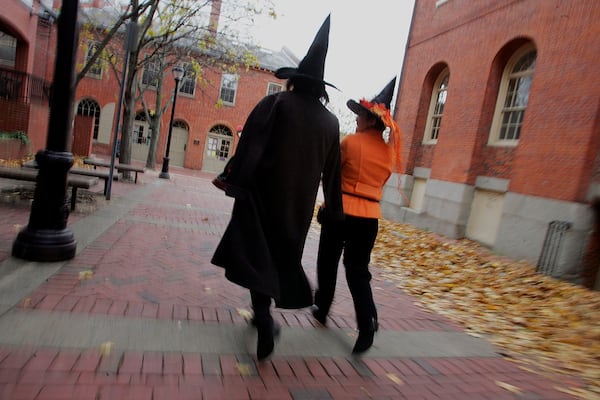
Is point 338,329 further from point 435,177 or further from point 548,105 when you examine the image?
point 435,177

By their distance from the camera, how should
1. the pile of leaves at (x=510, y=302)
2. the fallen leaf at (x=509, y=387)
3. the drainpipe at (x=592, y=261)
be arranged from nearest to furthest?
the fallen leaf at (x=509, y=387)
the pile of leaves at (x=510, y=302)
the drainpipe at (x=592, y=261)

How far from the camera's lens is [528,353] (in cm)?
360

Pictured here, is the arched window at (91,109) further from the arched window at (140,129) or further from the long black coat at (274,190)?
the long black coat at (274,190)

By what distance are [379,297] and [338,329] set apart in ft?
4.74

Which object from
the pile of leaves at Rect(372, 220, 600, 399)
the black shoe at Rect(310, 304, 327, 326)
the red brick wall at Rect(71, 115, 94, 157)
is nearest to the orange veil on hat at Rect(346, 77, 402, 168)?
the black shoe at Rect(310, 304, 327, 326)

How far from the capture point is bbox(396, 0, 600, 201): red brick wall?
23.6 ft

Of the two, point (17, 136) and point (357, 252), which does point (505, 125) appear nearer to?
point (357, 252)

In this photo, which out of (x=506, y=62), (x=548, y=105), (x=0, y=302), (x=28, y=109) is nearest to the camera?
(x=0, y=302)

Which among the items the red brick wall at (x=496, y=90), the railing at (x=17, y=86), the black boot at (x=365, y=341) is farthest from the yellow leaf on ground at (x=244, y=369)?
the railing at (x=17, y=86)

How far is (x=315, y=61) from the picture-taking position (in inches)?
108

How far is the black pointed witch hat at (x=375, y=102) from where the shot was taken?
10.3ft

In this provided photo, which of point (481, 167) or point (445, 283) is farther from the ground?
point (481, 167)

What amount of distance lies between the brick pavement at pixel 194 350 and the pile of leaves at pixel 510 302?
33 centimetres

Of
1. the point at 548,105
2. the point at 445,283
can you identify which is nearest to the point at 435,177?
the point at 548,105
